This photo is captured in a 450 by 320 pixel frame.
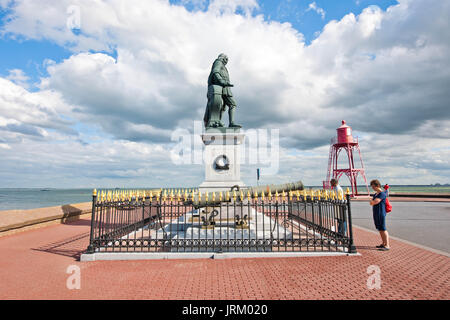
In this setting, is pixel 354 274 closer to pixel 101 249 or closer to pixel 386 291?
pixel 386 291

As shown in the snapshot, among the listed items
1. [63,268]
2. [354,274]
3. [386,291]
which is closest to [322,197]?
[354,274]

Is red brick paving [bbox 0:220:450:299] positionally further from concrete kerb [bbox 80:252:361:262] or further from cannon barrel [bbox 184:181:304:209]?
cannon barrel [bbox 184:181:304:209]

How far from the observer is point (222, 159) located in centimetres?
1005

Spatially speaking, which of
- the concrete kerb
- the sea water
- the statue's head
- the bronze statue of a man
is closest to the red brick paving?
the concrete kerb

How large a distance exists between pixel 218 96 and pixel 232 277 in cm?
841

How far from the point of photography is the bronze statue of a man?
1077 centimetres

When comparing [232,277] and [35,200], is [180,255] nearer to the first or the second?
[232,277]

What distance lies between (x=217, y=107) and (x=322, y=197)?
256 inches

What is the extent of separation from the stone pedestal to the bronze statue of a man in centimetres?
72

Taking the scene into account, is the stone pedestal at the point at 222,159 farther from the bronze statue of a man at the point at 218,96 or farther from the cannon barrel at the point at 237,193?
the cannon barrel at the point at 237,193

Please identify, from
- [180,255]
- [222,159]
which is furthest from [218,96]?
[180,255]

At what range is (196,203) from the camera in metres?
6.84

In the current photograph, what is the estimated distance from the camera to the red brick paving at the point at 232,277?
13.1ft
